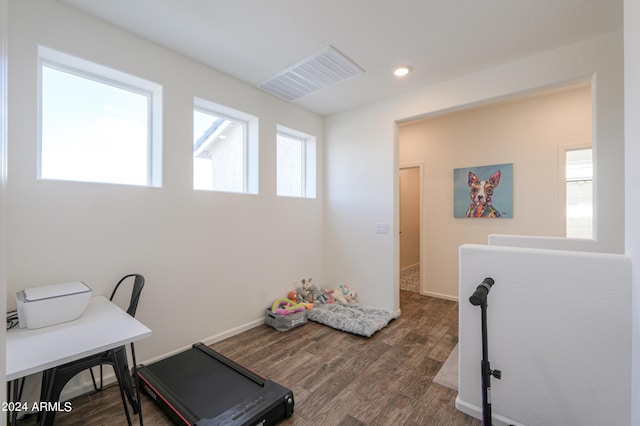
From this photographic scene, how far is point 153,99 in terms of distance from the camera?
234 centimetres

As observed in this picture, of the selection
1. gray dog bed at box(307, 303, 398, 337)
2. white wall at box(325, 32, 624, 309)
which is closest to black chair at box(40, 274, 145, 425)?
gray dog bed at box(307, 303, 398, 337)

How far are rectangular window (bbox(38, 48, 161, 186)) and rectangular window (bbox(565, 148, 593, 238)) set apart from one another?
14.6ft

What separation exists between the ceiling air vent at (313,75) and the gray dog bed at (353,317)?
2552 mm

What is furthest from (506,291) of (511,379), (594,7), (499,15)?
(594,7)

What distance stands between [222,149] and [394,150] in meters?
2.00

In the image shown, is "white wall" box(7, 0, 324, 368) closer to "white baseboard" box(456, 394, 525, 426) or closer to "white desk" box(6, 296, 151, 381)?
"white desk" box(6, 296, 151, 381)

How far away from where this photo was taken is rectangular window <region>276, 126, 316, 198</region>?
353 cm

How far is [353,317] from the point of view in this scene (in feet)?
9.89

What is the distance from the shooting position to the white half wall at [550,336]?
1270 mm

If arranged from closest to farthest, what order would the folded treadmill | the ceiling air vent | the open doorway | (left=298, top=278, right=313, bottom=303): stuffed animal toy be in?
the folded treadmill
the ceiling air vent
(left=298, top=278, right=313, bottom=303): stuffed animal toy
the open doorway

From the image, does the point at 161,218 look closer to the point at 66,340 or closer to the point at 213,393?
the point at 66,340

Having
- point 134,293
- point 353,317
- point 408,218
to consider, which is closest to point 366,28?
point 134,293

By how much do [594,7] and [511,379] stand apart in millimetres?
2476

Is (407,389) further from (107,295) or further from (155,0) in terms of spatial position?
(155,0)
